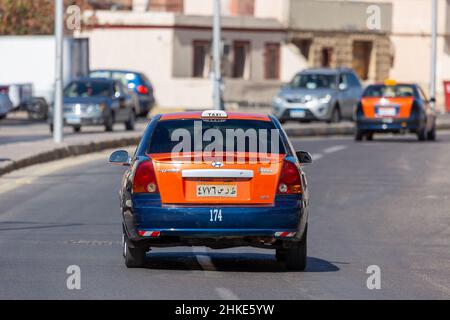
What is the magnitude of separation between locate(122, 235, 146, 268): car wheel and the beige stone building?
5214 cm

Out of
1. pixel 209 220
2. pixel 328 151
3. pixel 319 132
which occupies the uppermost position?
pixel 209 220

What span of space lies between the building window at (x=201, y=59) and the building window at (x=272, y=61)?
3079mm

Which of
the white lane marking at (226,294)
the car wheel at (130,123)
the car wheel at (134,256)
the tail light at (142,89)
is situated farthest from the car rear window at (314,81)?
the white lane marking at (226,294)

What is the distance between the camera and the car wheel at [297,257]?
1342 cm

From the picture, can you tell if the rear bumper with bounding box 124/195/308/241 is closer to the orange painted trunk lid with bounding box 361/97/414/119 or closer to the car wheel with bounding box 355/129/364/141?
the orange painted trunk lid with bounding box 361/97/414/119

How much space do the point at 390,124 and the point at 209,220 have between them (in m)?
27.7

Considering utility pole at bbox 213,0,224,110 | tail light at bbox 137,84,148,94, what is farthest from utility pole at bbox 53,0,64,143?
tail light at bbox 137,84,148,94

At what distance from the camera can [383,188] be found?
24703mm

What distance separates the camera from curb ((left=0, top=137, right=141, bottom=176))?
27.8 m

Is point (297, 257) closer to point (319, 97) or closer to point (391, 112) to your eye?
point (391, 112)

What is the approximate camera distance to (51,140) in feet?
116

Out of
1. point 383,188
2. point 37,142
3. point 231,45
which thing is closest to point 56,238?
point 383,188

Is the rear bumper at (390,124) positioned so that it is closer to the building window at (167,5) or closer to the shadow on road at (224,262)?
the shadow on road at (224,262)

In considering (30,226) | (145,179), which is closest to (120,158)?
(145,179)
